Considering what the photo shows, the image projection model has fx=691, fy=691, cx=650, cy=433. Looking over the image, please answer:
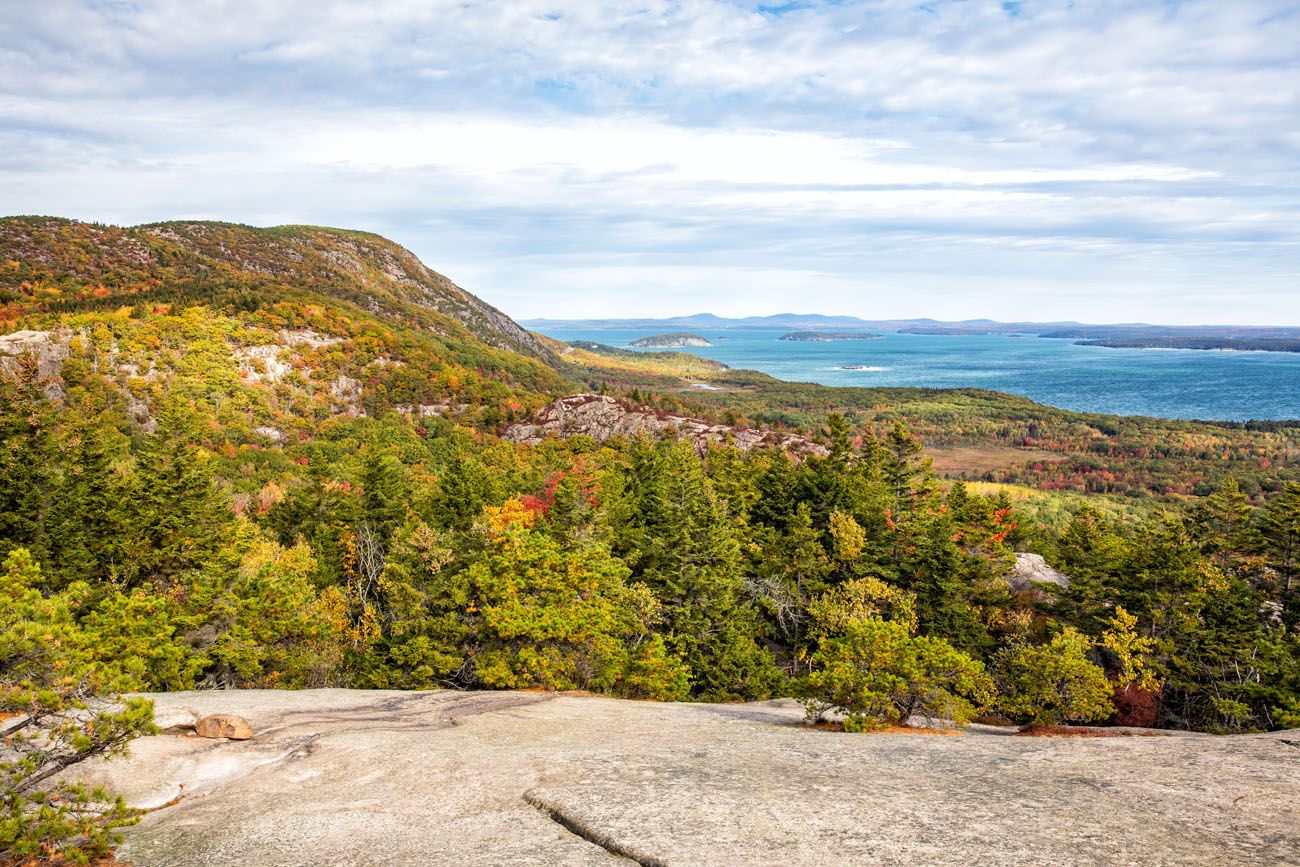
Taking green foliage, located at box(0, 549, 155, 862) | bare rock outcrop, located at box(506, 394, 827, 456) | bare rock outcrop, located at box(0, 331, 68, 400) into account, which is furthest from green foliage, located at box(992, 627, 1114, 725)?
bare rock outcrop, located at box(0, 331, 68, 400)

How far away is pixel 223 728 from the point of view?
56.2ft

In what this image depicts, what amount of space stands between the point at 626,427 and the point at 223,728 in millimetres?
83524

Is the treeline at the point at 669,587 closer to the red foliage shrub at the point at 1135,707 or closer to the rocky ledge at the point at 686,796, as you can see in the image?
the red foliage shrub at the point at 1135,707

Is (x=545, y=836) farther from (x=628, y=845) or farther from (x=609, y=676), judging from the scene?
(x=609, y=676)

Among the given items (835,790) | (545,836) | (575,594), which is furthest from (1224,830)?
(575,594)

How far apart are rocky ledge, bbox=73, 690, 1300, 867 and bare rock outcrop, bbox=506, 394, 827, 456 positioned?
7012cm

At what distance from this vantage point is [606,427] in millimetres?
102125

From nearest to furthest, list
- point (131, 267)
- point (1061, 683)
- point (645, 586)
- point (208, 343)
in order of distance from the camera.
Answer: point (1061, 683) → point (645, 586) → point (208, 343) → point (131, 267)

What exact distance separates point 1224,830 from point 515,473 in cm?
6258

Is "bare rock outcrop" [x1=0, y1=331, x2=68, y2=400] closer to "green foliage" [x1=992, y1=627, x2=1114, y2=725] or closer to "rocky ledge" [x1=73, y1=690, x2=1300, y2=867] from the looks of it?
"rocky ledge" [x1=73, y1=690, x2=1300, y2=867]

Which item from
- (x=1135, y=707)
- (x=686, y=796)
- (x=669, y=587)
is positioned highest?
(x=686, y=796)

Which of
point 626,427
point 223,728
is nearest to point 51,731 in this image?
point 223,728

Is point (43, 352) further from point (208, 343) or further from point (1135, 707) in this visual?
point (1135, 707)

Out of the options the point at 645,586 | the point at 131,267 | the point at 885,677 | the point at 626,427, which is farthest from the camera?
the point at 131,267
